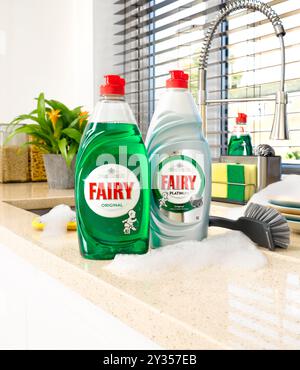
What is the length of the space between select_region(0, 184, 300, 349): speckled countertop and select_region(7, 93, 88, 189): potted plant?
107cm

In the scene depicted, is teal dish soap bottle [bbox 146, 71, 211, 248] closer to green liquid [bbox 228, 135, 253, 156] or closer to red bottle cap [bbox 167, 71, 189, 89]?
red bottle cap [bbox 167, 71, 189, 89]

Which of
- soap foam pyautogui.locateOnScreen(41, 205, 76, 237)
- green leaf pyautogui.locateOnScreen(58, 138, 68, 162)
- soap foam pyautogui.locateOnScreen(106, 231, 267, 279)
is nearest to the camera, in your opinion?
soap foam pyautogui.locateOnScreen(106, 231, 267, 279)

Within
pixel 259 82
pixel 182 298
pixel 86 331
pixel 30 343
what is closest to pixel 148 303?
pixel 182 298

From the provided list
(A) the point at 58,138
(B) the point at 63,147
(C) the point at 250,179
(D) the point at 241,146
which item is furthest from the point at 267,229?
(A) the point at 58,138

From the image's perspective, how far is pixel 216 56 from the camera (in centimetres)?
226

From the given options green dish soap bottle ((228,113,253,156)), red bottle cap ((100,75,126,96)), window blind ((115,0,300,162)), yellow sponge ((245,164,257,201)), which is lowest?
yellow sponge ((245,164,257,201))

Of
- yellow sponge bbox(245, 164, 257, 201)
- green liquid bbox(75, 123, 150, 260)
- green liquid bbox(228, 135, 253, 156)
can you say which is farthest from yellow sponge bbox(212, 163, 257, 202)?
green liquid bbox(75, 123, 150, 260)

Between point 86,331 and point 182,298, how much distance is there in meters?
0.20

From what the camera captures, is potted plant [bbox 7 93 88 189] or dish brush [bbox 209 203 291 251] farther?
potted plant [bbox 7 93 88 189]

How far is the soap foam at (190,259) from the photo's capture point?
63cm

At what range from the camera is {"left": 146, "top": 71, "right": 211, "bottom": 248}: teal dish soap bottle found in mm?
713

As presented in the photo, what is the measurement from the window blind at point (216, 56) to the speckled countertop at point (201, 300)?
1.29 meters

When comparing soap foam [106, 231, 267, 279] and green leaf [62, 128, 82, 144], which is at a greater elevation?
green leaf [62, 128, 82, 144]

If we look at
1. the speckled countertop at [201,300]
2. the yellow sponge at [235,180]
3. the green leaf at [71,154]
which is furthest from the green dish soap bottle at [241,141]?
the speckled countertop at [201,300]
